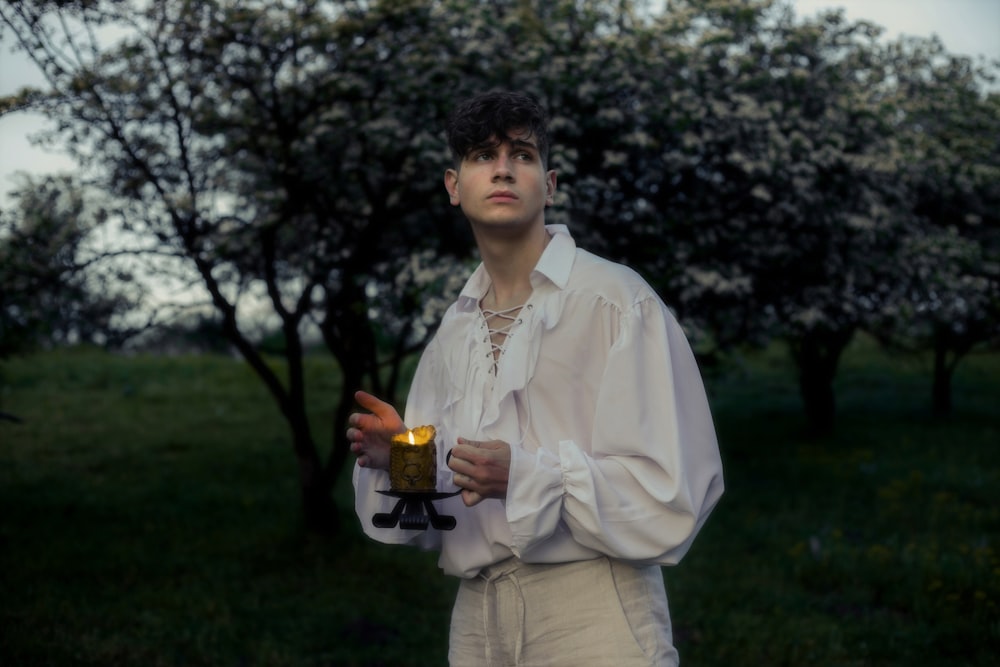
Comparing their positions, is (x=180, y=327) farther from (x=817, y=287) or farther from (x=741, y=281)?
(x=817, y=287)

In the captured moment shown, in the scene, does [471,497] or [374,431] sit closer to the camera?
[471,497]

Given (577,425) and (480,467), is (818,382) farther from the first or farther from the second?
(480,467)

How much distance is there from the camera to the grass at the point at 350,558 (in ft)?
22.1

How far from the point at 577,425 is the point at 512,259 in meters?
0.46

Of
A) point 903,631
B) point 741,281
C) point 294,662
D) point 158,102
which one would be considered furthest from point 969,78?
point 294,662

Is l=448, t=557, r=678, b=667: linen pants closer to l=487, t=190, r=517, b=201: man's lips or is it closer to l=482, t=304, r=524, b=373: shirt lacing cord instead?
l=482, t=304, r=524, b=373: shirt lacing cord

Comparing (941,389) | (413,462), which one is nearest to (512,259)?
(413,462)

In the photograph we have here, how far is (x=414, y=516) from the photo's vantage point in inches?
92.6

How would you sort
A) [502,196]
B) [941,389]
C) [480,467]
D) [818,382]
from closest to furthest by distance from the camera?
[480,467] → [502,196] → [818,382] → [941,389]

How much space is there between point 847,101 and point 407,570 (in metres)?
5.89

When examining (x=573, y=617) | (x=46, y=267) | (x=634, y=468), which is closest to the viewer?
(x=634, y=468)

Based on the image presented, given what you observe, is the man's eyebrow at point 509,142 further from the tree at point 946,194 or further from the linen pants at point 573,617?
the tree at point 946,194

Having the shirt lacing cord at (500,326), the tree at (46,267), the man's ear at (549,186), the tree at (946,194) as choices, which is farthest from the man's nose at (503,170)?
the tree at (946,194)

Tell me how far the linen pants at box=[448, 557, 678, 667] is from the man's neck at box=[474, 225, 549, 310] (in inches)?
25.9
